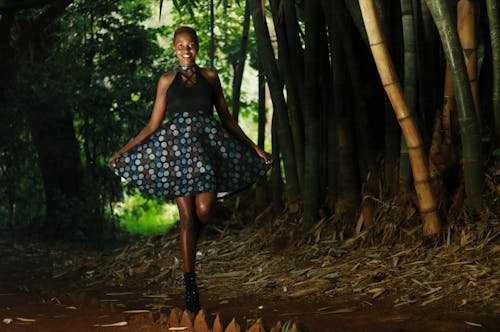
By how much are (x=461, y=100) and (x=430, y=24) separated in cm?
73


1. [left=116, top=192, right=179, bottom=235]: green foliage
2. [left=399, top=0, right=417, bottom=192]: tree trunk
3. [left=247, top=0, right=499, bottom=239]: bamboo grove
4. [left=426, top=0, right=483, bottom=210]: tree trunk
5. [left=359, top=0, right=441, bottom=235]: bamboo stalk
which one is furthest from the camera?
[left=116, top=192, right=179, bottom=235]: green foliage

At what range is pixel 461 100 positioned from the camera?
13.3 feet

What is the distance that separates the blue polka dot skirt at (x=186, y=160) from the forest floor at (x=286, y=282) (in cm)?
55

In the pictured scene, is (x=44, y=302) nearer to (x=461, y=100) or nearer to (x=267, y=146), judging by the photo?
(x=461, y=100)

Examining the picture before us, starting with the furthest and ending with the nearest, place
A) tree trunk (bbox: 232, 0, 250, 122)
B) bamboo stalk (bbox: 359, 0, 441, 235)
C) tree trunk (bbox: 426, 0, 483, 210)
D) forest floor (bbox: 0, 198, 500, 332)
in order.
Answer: tree trunk (bbox: 232, 0, 250, 122), tree trunk (bbox: 426, 0, 483, 210), bamboo stalk (bbox: 359, 0, 441, 235), forest floor (bbox: 0, 198, 500, 332)

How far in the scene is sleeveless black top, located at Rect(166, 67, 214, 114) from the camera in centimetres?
366

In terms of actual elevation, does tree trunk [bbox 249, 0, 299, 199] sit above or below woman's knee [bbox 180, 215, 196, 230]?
above

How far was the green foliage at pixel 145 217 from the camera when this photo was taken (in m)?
11.6

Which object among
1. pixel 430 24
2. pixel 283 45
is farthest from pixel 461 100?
pixel 283 45

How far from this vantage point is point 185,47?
12.1ft

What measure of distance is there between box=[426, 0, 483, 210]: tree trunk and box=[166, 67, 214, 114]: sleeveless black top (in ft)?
3.79

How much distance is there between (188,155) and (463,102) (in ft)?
4.56

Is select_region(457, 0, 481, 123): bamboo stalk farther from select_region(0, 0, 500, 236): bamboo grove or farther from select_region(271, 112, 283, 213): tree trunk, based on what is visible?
select_region(271, 112, 283, 213): tree trunk

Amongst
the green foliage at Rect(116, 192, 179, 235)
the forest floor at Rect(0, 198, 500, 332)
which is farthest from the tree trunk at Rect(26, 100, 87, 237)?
the forest floor at Rect(0, 198, 500, 332)
